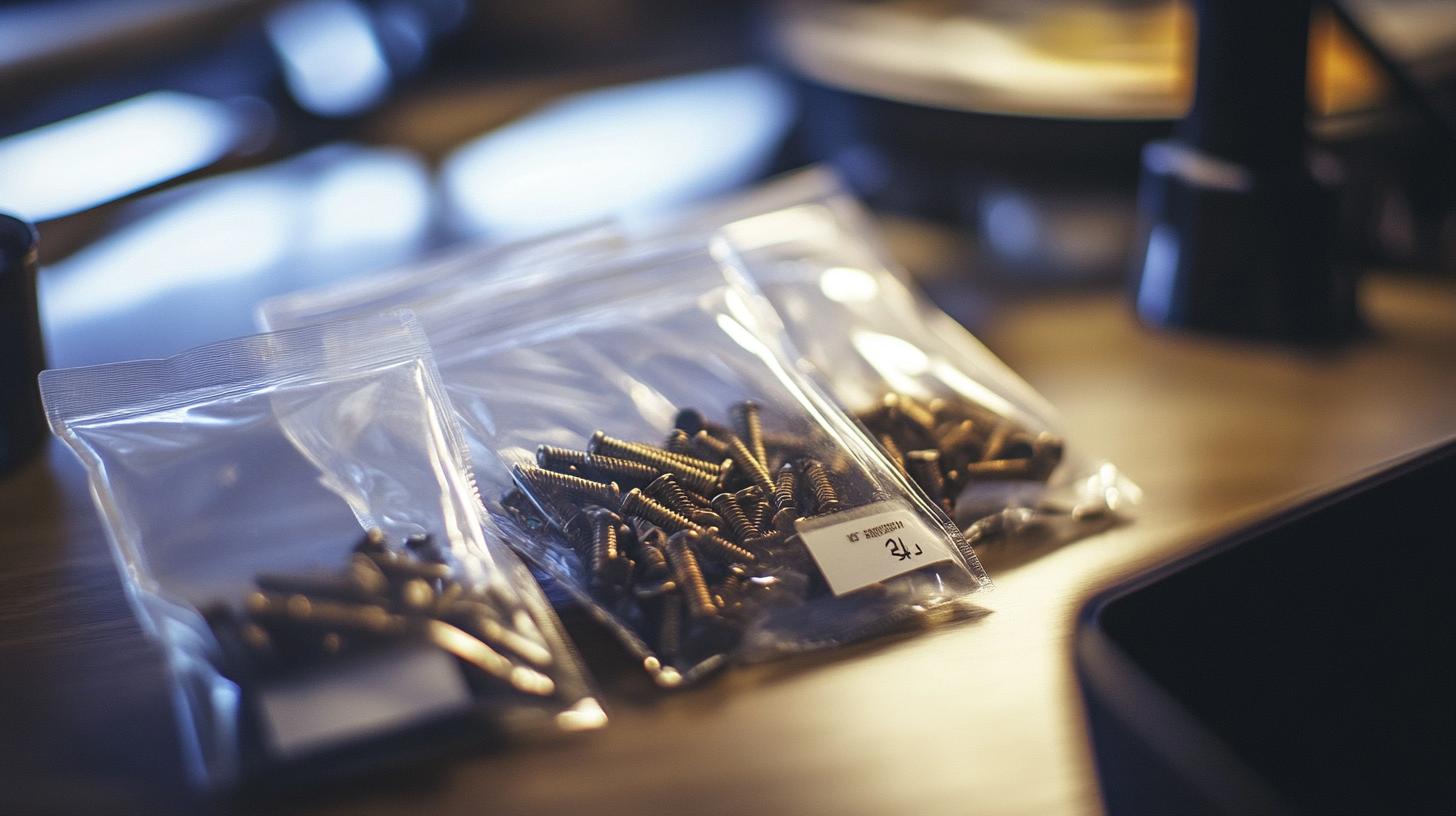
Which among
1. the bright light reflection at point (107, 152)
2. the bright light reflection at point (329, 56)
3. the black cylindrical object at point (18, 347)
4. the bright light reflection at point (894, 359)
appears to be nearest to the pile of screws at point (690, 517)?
the bright light reflection at point (894, 359)

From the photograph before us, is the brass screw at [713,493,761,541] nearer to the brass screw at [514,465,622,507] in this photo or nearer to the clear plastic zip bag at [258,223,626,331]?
the brass screw at [514,465,622,507]

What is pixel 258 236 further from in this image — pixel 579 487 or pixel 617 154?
pixel 579 487

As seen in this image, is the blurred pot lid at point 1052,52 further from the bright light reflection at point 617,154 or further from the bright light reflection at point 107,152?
the bright light reflection at point 107,152

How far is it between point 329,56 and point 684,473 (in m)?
1.16

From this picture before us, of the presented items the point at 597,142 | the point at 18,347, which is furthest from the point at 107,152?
the point at 18,347

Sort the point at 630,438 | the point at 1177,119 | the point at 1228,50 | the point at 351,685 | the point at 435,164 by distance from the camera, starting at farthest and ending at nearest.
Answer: the point at 435,164, the point at 1177,119, the point at 1228,50, the point at 630,438, the point at 351,685

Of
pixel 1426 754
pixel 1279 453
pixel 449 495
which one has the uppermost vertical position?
pixel 449 495

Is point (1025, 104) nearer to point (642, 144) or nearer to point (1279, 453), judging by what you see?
point (1279, 453)

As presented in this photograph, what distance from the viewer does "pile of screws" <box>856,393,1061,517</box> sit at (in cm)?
56

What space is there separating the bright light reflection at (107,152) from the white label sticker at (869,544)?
2.66 feet

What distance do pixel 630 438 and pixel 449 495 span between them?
112 millimetres

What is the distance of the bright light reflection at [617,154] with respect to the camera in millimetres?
1085

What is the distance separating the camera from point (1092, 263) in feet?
2.97

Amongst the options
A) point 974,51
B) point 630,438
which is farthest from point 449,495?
point 974,51
